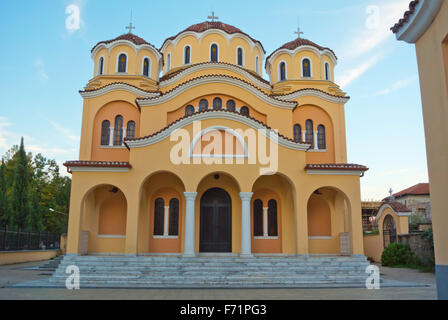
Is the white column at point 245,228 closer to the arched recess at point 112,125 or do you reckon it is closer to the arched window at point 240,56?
the arched recess at point 112,125

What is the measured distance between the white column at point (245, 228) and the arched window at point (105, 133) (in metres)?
7.69

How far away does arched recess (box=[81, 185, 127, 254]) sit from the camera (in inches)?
687

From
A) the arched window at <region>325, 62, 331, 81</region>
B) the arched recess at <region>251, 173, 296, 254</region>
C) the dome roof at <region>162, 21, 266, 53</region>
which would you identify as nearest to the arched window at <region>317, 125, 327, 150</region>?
the arched recess at <region>251, 173, 296, 254</region>

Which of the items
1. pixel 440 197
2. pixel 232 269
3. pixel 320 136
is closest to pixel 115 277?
pixel 232 269

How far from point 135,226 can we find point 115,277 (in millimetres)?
2707

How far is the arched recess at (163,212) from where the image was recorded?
17.6 metres

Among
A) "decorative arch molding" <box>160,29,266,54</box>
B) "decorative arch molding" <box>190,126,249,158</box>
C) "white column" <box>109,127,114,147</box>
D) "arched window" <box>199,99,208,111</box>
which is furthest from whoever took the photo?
"decorative arch molding" <box>160,29,266,54</box>

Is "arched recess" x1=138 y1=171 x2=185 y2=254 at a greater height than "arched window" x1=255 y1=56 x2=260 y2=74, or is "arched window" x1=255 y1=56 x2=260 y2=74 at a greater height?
"arched window" x1=255 y1=56 x2=260 y2=74

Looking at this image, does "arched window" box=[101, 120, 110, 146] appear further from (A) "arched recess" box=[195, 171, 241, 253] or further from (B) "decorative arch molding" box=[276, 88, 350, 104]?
(B) "decorative arch molding" box=[276, 88, 350, 104]

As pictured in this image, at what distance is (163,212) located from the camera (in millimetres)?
18078

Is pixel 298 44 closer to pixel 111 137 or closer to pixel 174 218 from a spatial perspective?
pixel 111 137

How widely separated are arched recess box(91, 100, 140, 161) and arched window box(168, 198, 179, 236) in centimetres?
321

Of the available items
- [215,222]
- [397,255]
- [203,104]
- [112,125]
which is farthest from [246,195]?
[397,255]
